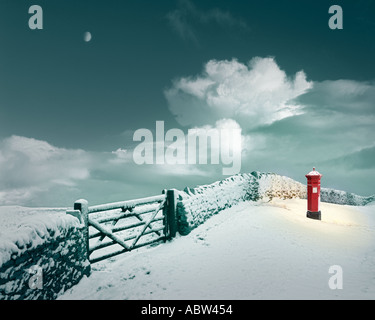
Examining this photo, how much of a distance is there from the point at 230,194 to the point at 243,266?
606 cm

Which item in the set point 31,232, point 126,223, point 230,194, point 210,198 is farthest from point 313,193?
point 31,232

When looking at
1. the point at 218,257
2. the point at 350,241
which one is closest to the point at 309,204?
the point at 350,241

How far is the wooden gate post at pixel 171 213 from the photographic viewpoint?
24.6 ft

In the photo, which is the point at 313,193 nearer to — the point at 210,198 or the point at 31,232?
the point at 210,198

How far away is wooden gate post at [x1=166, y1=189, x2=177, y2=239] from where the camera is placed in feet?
24.6

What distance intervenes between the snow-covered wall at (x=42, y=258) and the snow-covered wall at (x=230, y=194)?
352 cm

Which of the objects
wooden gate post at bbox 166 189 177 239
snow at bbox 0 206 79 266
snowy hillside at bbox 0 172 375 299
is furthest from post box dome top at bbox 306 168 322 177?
snow at bbox 0 206 79 266

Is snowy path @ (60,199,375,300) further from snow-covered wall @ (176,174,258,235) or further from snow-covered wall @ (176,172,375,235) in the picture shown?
snow-covered wall @ (176,172,375,235)

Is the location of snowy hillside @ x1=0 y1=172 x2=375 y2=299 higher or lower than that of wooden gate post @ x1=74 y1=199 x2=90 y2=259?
lower

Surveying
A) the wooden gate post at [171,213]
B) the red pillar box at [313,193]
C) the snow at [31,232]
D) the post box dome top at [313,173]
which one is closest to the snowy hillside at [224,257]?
the snow at [31,232]

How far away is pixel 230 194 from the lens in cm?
1130

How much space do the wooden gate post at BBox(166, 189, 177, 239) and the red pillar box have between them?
611 centimetres

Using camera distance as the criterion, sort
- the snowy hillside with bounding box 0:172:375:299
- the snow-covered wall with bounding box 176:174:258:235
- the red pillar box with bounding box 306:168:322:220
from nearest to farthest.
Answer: the snowy hillside with bounding box 0:172:375:299
the snow-covered wall with bounding box 176:174:258:235
the red pillar box with bounding box 306:168:322:220
